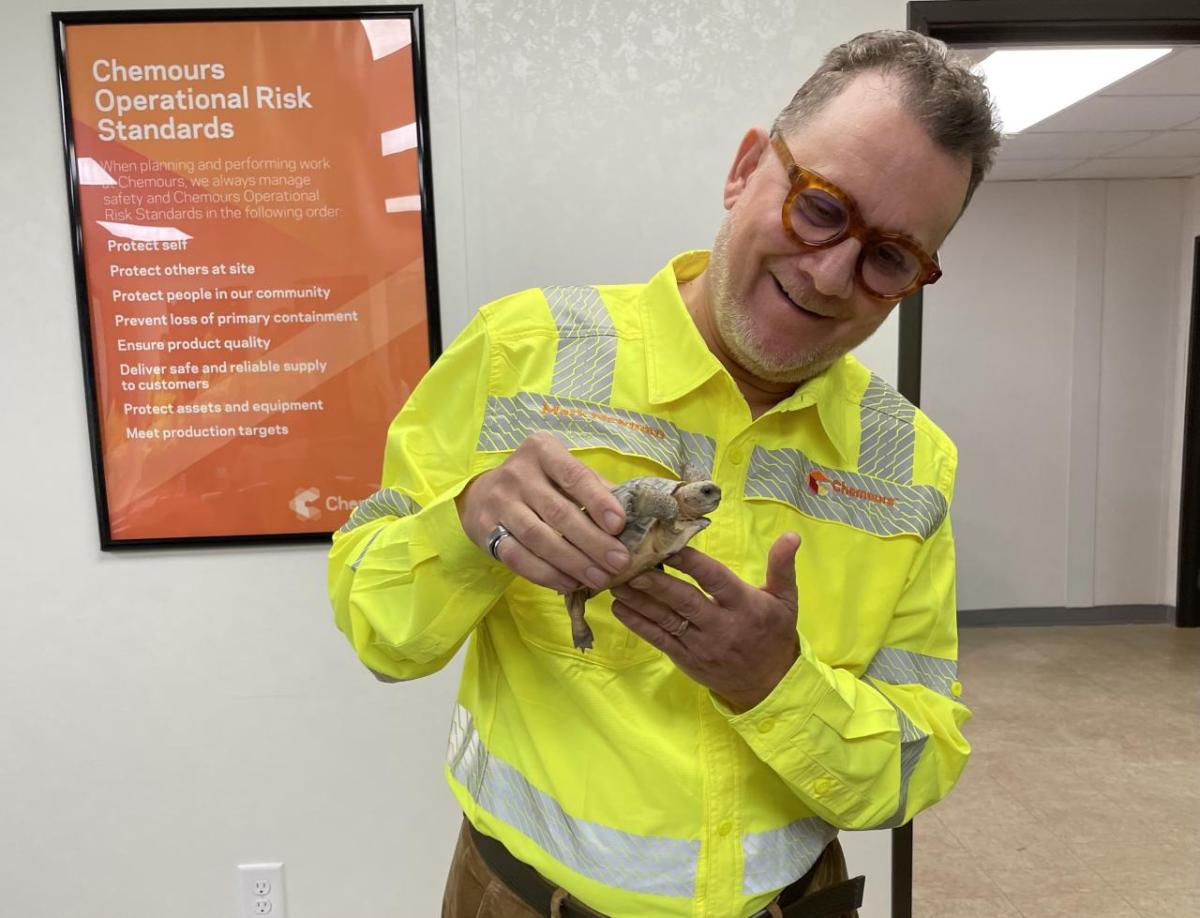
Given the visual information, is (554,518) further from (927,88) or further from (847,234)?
(927,88)

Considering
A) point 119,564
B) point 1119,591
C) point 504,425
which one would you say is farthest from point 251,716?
point 1119,591

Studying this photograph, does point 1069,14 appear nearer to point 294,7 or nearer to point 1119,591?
point 294,7

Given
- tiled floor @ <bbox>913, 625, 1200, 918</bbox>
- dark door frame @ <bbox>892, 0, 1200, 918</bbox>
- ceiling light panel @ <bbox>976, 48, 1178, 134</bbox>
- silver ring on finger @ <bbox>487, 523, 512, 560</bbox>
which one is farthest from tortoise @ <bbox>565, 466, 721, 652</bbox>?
ceiling light panel @ <bbox>976, 48, 1178, 134</bbox>

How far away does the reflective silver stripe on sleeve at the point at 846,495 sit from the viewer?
3.42 ft

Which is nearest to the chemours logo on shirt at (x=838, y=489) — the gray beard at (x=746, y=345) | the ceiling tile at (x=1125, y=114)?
the gray beard at (x=746, y=345)

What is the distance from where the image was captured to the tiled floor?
2654 mm

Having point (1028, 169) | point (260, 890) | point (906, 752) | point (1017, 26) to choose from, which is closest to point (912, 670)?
point (906, 752)

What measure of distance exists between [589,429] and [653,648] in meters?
0.29

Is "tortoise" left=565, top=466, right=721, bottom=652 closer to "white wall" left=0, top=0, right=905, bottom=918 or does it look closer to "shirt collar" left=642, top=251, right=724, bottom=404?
"shirt collar" left=642, top=251, right=724, bottom=404

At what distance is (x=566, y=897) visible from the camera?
1.02 m

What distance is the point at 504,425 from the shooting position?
1.03 meters

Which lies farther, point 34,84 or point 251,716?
point 251,716

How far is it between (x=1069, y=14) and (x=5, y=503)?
8.17 feet

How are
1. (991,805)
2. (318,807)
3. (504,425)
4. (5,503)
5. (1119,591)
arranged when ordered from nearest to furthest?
Result: (504,425) → (5,503) → (318,807) → (991,805) → (1119,591)
